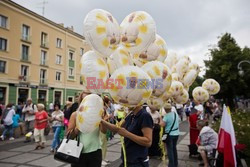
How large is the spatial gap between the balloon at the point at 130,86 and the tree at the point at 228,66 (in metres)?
23.5

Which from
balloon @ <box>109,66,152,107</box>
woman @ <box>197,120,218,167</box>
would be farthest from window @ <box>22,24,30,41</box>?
balloon @ <box>109,66,152,107</box>

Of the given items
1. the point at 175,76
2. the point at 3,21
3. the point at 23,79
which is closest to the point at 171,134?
the point at 175,76

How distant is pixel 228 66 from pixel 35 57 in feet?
72.4

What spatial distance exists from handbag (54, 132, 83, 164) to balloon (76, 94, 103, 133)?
43 centimetres

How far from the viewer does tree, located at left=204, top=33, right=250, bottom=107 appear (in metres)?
23.5

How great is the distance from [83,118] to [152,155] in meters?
4.29

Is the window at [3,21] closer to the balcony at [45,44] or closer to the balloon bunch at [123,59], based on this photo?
the balcony at [45,44]

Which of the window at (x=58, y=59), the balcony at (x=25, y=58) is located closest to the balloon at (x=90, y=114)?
the balcony at (x=25, y=58)

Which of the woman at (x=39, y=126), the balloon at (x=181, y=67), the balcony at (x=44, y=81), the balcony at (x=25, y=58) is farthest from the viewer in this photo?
the balcony at (x=44, y=81)

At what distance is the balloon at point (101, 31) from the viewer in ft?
8.14

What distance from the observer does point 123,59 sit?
2.65 metres

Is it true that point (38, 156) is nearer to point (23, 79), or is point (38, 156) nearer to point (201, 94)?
point (201, 94)

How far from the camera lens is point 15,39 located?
22719 millimetres

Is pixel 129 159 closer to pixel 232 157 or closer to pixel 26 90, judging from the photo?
pixel 232 157
